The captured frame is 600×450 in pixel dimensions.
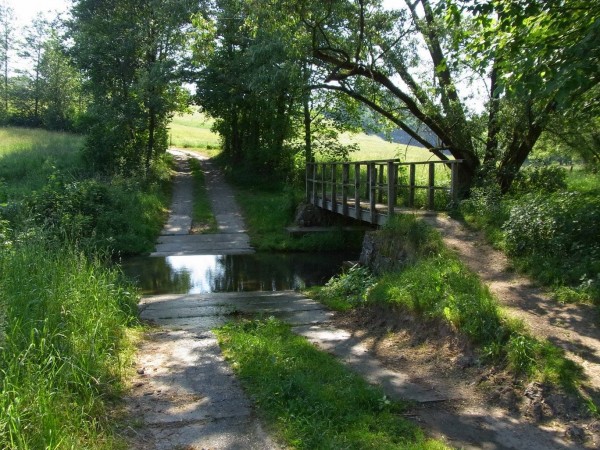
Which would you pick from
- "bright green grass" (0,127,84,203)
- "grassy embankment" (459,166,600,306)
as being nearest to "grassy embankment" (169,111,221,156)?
"bright green grass" (0,127,84,203)

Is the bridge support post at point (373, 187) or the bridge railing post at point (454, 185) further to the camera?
the bridge support post at point (373, 187)

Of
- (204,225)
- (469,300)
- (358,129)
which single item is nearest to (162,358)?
(469,300)

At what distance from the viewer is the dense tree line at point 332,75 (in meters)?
7.89

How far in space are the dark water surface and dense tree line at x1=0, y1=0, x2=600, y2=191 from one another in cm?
461

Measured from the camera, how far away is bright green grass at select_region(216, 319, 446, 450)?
3969mm

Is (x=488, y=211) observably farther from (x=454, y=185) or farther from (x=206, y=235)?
(x=206, y=235)

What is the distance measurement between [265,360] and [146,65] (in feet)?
75.1

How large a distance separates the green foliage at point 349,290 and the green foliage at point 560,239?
2.48 metres

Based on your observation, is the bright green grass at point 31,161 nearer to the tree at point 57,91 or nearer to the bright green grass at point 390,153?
the tree at point 57,91

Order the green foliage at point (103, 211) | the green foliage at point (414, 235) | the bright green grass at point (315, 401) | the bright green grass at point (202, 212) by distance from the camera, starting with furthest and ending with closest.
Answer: the bright green grass at point (202, 212) < the green foliage at point (103, 211) < the green foliage at point (414, 235) < the bright green grass at point (315, 401)

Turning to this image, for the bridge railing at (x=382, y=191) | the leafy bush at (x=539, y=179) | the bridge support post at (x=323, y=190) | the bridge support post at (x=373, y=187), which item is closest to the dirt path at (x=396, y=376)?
the bridge railing at (x=382, y=191)

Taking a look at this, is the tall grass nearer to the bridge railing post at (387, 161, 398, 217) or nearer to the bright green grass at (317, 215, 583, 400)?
the bright green grass at (317, 215, 583, 400)

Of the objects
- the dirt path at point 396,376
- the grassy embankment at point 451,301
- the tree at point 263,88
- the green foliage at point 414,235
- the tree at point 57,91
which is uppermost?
the tree at point 57,91

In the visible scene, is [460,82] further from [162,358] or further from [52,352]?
[52,352]
